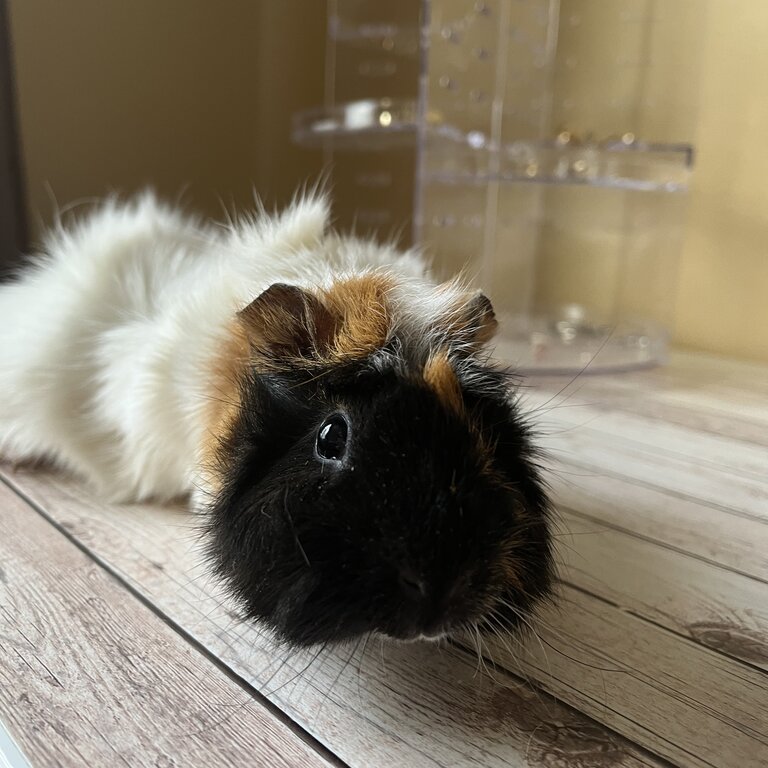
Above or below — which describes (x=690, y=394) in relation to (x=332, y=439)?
below

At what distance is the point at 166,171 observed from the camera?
3393 mm

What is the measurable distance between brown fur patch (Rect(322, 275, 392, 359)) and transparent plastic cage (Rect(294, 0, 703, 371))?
5.91 feet

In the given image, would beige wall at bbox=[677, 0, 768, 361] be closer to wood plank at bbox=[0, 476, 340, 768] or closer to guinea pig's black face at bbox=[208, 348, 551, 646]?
guinea pig's black face at bbox=[208, 348, 551, 646]

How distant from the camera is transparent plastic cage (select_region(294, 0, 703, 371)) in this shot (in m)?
2.85

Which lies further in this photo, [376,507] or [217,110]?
[217,110]

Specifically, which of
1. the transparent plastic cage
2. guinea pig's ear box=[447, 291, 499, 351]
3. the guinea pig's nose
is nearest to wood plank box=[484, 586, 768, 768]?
the guinea pig's nose

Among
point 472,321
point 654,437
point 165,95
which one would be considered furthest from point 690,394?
point 165,95

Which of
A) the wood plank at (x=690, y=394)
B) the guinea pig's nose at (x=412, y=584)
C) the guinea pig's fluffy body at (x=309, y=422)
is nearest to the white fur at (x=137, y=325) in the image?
the guinea pig's fluffy body at (x=309, y=422)

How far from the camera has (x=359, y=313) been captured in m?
0.94

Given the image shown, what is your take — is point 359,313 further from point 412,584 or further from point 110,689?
point 110,689

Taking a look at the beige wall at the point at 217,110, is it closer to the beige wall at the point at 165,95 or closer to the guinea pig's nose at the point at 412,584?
the beige wall at the point at 165,95

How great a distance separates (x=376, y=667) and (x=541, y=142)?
262 centimetres

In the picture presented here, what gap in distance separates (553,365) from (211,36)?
2389 mm

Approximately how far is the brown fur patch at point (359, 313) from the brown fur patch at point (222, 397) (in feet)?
0.54
